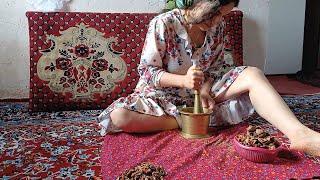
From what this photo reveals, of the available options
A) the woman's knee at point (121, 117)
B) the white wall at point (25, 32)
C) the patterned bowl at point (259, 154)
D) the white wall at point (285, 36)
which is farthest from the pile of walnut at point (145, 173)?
the white wall at point (285, 36)

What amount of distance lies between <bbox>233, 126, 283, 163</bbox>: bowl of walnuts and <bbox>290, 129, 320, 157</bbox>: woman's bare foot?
0.25 feet

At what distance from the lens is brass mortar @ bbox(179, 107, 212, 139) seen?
1248mm

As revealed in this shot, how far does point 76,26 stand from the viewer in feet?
5.90

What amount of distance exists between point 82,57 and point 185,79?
75 cm

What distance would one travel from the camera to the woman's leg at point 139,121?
130cm

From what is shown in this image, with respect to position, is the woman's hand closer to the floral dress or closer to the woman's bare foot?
the floral dress

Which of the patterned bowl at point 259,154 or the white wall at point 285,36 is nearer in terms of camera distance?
the patterned bowl at point 259,154

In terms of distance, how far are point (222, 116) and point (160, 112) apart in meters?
0.24

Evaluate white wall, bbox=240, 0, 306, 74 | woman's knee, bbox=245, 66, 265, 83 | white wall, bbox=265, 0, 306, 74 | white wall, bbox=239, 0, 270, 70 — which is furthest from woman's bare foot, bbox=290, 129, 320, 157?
white wall, bbox=265, 0, 306, 74

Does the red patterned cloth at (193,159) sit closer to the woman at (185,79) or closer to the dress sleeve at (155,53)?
the woman at (185,79)

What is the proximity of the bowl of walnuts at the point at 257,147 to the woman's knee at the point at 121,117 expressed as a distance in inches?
14.9

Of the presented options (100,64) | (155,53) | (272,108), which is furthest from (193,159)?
(100,64)

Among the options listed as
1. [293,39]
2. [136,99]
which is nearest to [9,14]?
[136,99]

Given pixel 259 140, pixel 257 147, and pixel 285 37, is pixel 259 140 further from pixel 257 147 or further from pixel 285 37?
pixel 285 37
